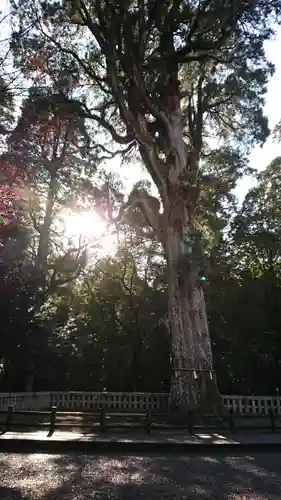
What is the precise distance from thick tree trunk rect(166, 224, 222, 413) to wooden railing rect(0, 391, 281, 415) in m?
2.17

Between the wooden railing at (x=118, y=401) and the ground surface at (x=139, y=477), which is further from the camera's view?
the wooden railing at (x=118, y=401)

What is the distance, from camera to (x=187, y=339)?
13.3m

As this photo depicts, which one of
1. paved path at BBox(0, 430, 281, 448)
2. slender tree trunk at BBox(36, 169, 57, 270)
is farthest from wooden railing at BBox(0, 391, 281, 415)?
slender tree trunk at BBox(36, 169, 57, 270)

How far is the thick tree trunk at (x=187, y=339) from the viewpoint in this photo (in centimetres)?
1286

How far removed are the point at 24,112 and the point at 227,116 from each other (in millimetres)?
8889

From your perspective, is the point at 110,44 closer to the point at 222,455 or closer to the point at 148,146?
the point at 148,146

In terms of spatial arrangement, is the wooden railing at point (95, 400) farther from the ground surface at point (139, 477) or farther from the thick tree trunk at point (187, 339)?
the ground surface at point (139, 477)

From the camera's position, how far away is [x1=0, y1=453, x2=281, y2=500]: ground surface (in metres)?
5.48

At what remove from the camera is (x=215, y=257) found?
21406mm

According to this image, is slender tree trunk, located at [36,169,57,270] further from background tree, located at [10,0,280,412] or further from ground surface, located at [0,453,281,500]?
ground surface, located at [0,453,281,500]

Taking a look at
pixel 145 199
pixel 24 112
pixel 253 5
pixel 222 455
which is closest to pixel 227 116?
pixel 253 5

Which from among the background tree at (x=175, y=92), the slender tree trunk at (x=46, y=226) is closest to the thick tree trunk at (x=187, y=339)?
the background tree at (x=175, y=92)

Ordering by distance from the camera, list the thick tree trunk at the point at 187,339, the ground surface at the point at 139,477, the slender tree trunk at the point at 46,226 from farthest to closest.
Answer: the slender tree trunk at the point at 46,226 < the thick tree trunk at the point at 187,339 < the ground surface at the point at 139,477

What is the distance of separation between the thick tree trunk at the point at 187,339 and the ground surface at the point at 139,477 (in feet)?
14.8
